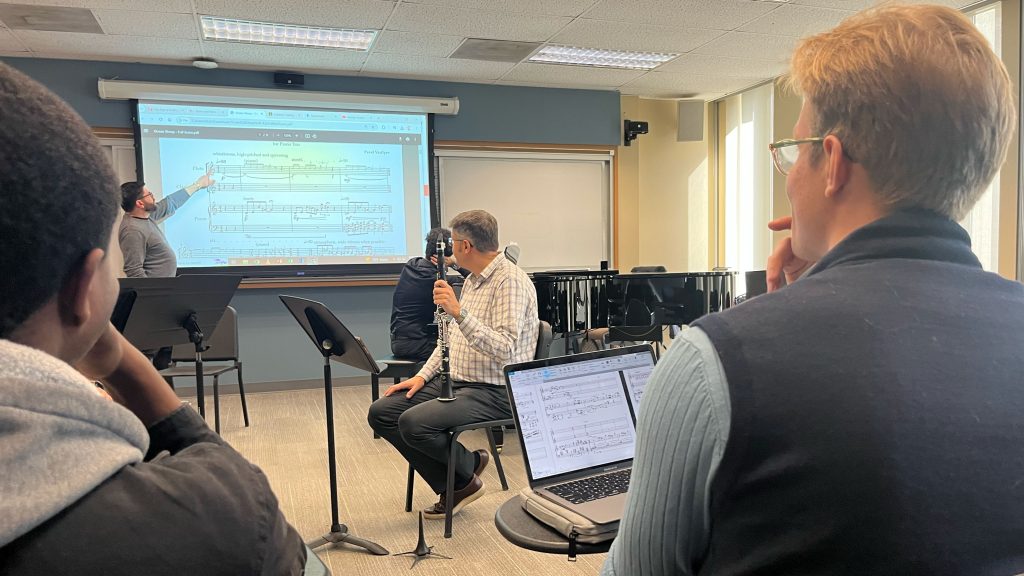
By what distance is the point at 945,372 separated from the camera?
636 millimetres

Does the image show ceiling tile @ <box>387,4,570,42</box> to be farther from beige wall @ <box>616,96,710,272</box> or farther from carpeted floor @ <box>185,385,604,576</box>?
carpeted floor @ <box>185,385,604,576</box>

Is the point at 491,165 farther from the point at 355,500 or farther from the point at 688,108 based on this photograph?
the point at 355,500

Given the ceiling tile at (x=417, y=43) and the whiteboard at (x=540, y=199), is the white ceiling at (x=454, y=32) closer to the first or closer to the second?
the ceiling tile at (x=417, y=43)

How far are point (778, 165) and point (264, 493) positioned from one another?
81 cm

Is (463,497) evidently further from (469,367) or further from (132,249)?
(132,249)

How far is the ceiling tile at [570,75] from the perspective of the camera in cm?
553

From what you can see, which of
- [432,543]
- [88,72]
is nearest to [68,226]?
[432,543]

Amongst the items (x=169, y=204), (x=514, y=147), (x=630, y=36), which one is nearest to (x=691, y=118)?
(x=514, y=147)

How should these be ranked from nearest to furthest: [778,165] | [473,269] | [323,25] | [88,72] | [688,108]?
[778,165]
[473,269]
[323,25]
[88,72]
[688,108]

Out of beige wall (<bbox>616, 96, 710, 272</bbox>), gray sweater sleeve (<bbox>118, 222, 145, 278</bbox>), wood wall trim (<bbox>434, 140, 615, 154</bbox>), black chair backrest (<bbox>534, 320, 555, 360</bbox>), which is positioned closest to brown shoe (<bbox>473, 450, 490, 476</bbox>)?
black chair backrest (<bbox>534, 320, 555, 360</bbox>)

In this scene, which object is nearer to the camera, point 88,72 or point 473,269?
point 473,269

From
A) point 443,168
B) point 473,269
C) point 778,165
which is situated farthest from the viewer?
point 443,168

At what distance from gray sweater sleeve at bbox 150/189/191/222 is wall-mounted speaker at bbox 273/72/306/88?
1.15 meters

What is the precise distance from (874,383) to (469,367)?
2.29 m
